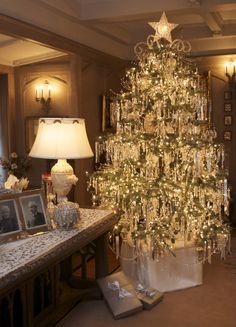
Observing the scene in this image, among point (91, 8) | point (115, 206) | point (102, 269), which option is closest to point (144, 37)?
point (91, 8)

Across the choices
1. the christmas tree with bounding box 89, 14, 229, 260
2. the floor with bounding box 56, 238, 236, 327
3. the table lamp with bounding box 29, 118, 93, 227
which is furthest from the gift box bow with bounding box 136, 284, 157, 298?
the table lamp with bounding box 29, 118, 93, 227

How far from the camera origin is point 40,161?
5.29 meters

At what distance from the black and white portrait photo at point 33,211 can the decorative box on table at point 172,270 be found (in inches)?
50.8

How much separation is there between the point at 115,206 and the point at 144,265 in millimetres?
575

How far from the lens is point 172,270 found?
365 cm

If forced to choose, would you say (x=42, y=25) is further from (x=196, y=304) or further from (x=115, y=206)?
(x=196, y=304)

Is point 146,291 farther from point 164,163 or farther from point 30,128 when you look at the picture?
point 30,128

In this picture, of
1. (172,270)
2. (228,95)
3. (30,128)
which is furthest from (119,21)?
(172,270)

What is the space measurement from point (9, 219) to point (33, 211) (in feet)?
0.58

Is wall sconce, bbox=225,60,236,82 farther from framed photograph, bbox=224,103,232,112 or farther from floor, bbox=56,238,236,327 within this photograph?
floor, bbox=56,238,236,327

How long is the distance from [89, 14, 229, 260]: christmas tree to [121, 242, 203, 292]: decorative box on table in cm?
9

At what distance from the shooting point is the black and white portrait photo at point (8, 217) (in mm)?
2479

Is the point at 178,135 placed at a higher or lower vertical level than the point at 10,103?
lower

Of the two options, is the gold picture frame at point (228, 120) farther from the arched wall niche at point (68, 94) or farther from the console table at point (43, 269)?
the console table at point (43, 269)
